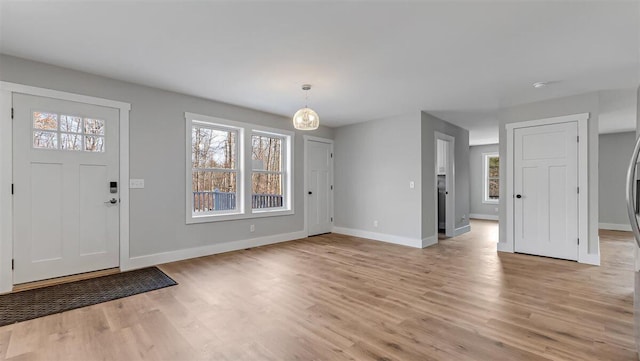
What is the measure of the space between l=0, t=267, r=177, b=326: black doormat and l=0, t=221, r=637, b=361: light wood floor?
17 cm

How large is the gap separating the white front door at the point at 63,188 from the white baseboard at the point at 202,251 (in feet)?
0.89

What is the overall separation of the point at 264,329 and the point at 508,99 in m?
4.62

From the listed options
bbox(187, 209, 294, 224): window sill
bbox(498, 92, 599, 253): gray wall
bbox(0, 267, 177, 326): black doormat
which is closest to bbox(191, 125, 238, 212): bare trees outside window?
bbox(187, 209, 294, 224): window sill

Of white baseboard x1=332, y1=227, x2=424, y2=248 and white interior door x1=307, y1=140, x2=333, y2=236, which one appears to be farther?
white interior door x1=307, y1=140, x2=333, y2=236

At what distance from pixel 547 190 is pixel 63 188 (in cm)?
654

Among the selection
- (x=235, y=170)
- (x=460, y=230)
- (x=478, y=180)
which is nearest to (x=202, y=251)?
(x=235, y=170)

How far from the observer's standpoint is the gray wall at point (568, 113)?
4.02m

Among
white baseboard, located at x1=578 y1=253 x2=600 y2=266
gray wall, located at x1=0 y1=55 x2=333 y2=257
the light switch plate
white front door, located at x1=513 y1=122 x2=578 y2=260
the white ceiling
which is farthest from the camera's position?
white front door, located at x1=513 y1=122 x2=578 y2=260

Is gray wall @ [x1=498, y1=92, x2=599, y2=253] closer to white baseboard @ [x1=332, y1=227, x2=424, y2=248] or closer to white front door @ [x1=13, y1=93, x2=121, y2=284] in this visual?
white baseboard @ [x1=332, y1=227, x2=424, y2=248]

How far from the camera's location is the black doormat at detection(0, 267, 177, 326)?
253cm

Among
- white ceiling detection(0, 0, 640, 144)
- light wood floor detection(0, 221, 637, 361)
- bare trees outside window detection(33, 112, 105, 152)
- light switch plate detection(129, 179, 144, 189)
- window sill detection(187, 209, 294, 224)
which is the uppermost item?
white ceiling detection(0, 0, 640, 144)

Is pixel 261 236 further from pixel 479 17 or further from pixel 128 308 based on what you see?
A: pixel 479 17

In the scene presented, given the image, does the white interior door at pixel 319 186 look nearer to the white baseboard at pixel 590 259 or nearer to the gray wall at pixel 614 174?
the white baseboard at pixel 590 259

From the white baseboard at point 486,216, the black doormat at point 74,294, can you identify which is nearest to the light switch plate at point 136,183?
the black doormat at point 74,294
